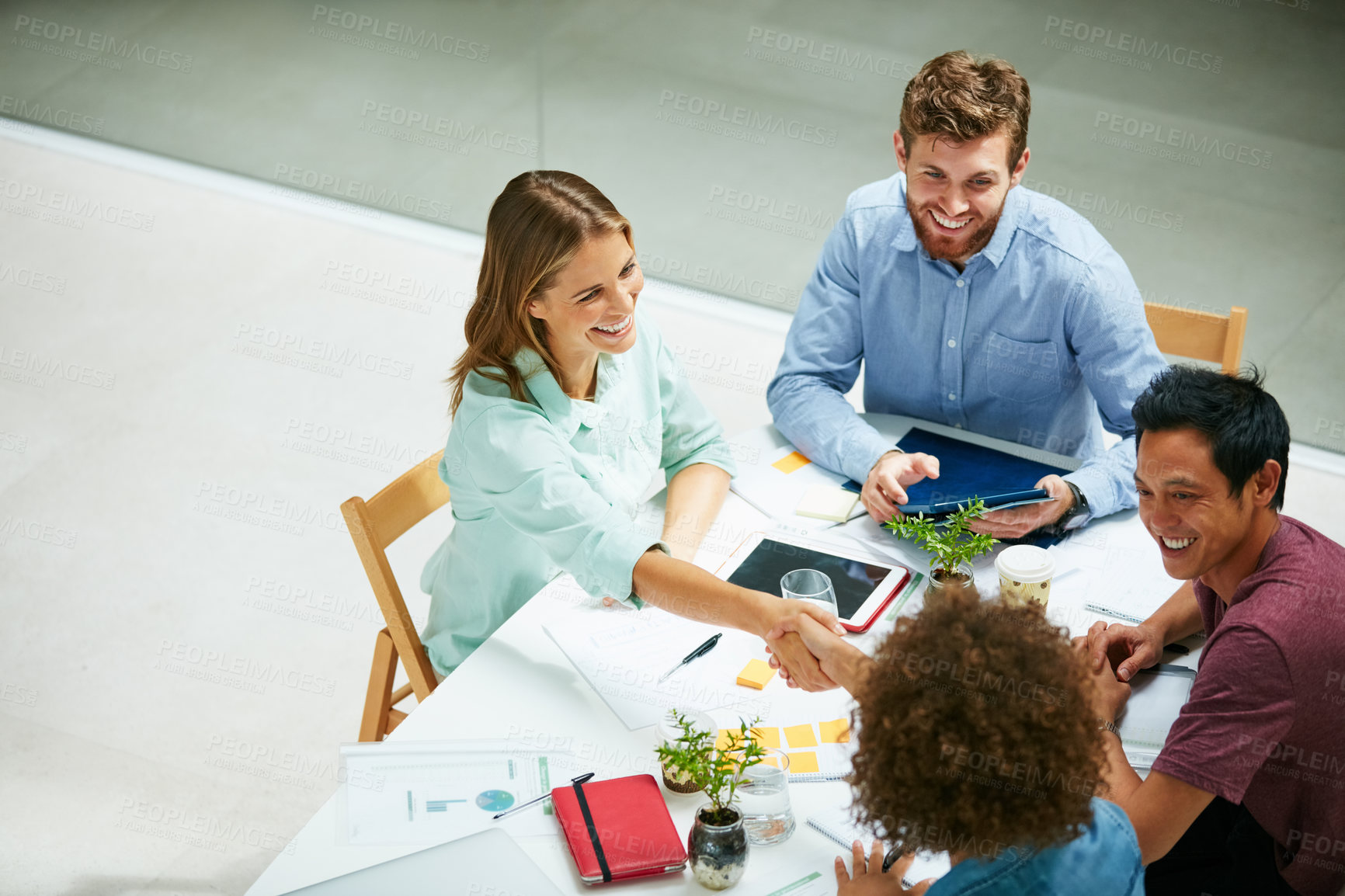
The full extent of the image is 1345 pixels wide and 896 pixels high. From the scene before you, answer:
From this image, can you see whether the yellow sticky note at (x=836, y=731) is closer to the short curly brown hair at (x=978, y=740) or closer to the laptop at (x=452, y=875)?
the short curly brown hair at (x=978, y=740)

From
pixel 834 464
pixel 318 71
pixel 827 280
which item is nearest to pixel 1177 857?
pixel 834 464

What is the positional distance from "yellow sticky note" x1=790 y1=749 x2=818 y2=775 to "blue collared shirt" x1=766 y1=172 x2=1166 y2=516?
0.78 meters

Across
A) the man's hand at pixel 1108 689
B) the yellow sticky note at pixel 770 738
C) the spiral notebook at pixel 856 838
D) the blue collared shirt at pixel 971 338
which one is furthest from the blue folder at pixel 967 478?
the spiral notebook at pixel 856 838

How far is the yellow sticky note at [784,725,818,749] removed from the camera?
1.91 metres

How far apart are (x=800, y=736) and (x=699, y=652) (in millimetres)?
256

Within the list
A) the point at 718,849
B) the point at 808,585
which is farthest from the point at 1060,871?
the point at 808,585

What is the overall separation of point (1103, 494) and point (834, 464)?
0.55 metres

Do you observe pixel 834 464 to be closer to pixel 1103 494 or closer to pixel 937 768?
pixel 1103 494

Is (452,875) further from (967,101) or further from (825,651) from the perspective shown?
(967,101)

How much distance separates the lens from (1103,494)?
238cm

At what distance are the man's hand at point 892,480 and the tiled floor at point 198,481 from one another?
155 cm

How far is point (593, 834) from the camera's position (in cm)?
170

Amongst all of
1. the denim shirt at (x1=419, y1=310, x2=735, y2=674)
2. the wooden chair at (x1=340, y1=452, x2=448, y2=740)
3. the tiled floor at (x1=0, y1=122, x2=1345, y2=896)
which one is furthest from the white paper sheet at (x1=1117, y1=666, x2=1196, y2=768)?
the tiled floor at (x1=0, y1=122, x2=1345, y2=896)

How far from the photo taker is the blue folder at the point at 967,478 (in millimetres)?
2320
